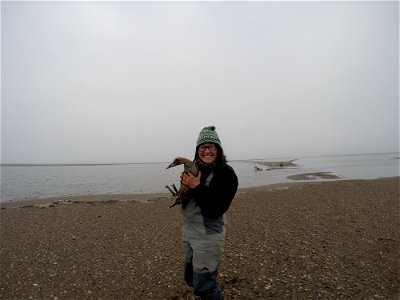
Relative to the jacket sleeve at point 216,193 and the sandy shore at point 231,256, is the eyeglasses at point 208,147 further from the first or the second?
the sandy shore at point 231,256

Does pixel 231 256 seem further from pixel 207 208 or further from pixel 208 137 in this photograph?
pixel 208 137

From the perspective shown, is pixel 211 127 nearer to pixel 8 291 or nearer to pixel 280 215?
pixel 8 291

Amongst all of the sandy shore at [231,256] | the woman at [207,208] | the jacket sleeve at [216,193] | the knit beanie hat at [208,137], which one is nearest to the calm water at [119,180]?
the sandy shore at [231,256]

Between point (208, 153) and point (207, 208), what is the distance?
2.67ft

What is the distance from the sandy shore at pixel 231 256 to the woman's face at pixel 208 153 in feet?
11.0

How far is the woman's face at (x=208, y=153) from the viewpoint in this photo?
397 cm

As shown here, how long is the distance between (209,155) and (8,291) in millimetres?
6017

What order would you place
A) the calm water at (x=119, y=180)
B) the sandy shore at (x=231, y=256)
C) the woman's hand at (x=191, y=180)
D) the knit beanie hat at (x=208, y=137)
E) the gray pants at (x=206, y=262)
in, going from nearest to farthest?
the woman's hand at (x=191, y=180) < the gray pants at (x=206, y=262) < the knit beanie hat at (x=208, y=137) < the sandy shore at (x=231, y=256) < the calm water at (x=119, y=180)

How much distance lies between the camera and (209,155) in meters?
3.98

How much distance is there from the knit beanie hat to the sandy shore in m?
3.62

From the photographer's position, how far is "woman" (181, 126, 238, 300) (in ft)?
12.1

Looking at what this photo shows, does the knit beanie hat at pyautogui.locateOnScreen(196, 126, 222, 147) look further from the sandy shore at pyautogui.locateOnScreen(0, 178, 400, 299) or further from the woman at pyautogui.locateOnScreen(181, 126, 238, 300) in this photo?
the sandy shore at pyautogui.locateOnScreen(0, 178, 400, 299)

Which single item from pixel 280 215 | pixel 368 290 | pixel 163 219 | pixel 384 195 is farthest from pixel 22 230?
pixel 384 195

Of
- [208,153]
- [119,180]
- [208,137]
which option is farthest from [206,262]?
[119,180]
